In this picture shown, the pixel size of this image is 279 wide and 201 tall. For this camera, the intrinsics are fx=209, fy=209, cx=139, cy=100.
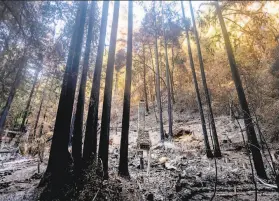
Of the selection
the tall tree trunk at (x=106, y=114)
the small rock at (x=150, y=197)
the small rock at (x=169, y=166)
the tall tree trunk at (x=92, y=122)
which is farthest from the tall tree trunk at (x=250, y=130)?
the tall tree trunk at (x=92, y=122)

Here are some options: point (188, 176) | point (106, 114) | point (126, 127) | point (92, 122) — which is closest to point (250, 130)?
point (188, 176)

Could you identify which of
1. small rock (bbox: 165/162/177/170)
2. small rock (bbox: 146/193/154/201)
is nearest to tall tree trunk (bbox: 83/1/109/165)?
small rock (bbox: 146/193/154/201)

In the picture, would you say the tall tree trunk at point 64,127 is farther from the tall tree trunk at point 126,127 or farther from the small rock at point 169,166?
the small rock at point 169,166

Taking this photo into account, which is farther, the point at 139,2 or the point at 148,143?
the point at 139,2

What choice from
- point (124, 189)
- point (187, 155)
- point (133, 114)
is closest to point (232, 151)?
point (187, 155)

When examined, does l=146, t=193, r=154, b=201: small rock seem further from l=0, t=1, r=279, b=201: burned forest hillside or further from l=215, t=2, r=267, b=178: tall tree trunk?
l=215, t=2, r=267, b=178: tall tree trunk

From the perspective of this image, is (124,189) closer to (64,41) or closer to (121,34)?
(64,41)

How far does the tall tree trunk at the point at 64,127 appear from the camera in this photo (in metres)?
6.64

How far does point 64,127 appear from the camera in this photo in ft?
23.5

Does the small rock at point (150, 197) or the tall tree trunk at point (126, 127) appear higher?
the tall tree trunk at point (126, 127)

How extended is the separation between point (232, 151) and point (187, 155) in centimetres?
262

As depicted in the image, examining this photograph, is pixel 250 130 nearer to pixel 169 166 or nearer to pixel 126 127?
pixel 169 166

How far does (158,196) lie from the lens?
6.90 meters

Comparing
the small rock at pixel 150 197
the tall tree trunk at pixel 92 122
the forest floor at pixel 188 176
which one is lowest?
the small rock at pixel 150 197
